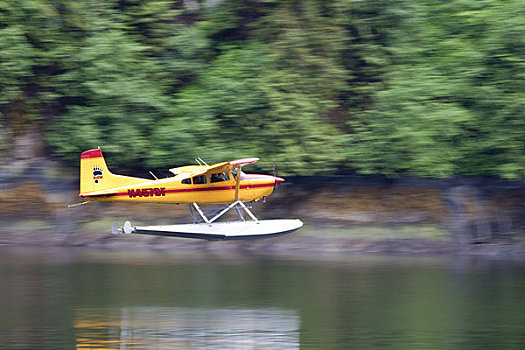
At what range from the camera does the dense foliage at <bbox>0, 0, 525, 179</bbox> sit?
39594mm

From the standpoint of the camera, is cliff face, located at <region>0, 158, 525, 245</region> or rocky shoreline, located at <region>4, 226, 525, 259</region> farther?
cliff face, located at <region>0, 158, 525, 245</region>

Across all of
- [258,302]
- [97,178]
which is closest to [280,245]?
[97,178]

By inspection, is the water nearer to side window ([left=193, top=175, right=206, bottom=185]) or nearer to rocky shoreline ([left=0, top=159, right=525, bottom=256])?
rocky shoreline ([left=0, top=159, right=525, bottom=256])

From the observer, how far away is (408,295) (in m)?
29.1

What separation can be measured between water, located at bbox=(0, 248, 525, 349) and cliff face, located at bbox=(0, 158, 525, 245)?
10.1 ft

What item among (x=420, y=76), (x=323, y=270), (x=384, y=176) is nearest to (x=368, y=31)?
(x=420, y=76)

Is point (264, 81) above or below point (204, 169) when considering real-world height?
above

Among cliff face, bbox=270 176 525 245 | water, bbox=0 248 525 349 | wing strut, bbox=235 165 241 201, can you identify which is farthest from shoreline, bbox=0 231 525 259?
wing strut, bbox=235 165 241 201

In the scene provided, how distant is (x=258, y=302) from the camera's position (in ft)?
90.5

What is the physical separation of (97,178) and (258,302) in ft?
28.8

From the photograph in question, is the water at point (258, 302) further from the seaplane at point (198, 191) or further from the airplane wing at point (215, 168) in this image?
the airplane wing at point (215, 168)

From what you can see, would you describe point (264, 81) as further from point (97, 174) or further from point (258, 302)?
point (258, 302)

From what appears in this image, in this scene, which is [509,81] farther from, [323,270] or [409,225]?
[323,270]

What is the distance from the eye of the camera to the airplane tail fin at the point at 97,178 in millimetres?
32969
